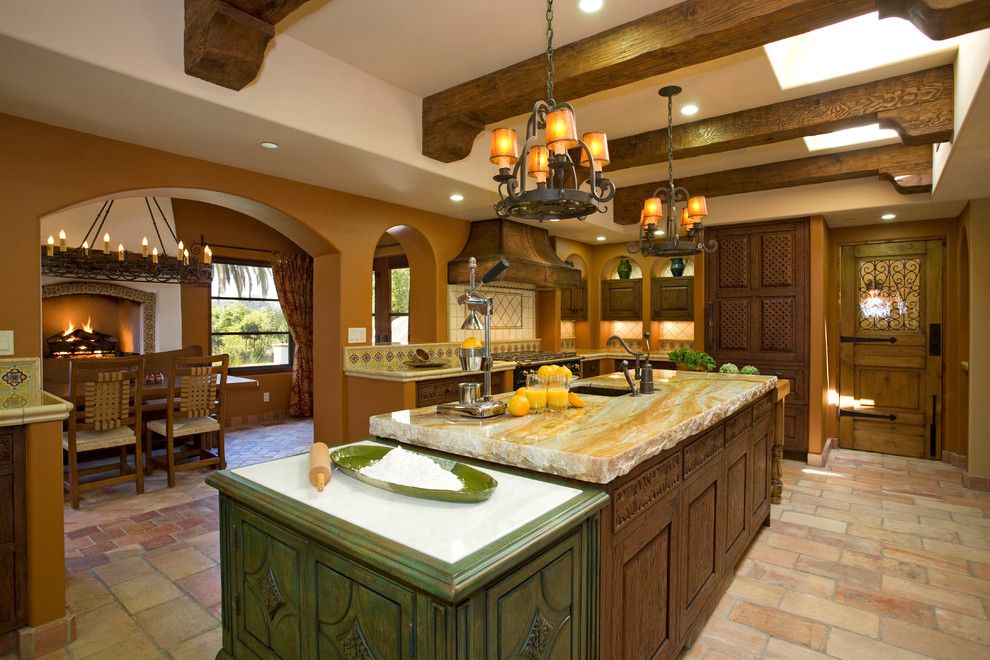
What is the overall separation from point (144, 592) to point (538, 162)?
294 centimetres

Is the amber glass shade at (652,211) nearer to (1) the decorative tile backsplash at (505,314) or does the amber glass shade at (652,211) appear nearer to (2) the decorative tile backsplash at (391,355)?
(2) the decorative tile backsplash at (391,355)

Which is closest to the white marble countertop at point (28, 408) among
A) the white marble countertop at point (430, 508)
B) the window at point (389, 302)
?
the white marble countertop at point (430, 508)

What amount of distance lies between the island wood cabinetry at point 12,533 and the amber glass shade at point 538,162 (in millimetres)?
2419

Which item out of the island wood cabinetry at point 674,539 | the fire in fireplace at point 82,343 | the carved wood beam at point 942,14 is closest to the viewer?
the island wood cabinetry at point 674,539

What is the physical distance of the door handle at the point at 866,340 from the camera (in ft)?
18.9

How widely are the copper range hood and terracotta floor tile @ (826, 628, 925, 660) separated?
3.69 m

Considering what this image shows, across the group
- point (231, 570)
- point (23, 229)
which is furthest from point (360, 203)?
point (231, 570)

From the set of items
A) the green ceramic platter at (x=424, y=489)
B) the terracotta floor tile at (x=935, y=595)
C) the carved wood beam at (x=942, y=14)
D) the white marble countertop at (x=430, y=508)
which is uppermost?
the carved wood beam at (x=942, y=14)

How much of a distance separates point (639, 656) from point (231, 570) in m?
1.39

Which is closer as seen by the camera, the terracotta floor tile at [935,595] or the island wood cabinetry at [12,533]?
the island wood cabinetry at [12,533]

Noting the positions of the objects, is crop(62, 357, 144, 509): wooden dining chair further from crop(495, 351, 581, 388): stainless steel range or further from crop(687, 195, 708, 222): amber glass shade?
crop(687, 195, 708, 222): amber glass shade

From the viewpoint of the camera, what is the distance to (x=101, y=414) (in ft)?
13.4

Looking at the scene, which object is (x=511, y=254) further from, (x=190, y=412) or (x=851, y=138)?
(x=190, y=412)

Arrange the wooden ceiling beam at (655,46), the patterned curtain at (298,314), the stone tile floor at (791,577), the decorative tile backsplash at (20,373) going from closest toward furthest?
the wooden ceiling beam at (655,46)
the stone tile floor at (791,577)
the decorative tile backsplash at (20,373)
the patterned curtain at (298,314)
